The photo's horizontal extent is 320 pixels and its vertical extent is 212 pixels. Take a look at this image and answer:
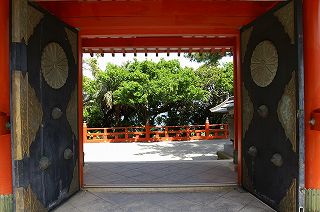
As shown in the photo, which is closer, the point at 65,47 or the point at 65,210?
the point at 65,210

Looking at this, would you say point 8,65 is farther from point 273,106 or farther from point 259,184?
point 259,184

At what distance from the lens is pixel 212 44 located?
5125 millimetres

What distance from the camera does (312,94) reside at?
2600mm

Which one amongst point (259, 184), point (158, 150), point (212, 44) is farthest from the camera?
point (158, 150)

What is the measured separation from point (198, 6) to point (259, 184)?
9.01ft

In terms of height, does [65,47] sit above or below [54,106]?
above

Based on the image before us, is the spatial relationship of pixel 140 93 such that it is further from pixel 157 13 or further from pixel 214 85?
pixel 157 13

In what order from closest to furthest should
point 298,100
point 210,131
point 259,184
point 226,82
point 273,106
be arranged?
1. point 298,100
2. point 273,106
3. point 259,184
4. point 210,131
5. point 226,82

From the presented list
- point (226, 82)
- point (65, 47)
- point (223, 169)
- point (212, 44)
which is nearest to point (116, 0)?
point (65, 47)

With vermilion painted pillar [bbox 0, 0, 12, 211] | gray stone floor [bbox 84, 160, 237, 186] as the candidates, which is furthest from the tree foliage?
vermilion painted pillar [bbox 0, 0, 12, 211]

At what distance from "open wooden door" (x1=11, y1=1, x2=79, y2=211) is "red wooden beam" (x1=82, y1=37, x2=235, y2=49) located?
1278 mm

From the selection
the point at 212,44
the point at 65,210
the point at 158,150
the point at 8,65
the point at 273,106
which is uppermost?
the point at 212,44

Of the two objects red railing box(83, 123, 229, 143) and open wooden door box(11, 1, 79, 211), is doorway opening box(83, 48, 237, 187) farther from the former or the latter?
open wooden door box(11, 1, 79, 211)

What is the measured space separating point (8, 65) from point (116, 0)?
5.56 ft
